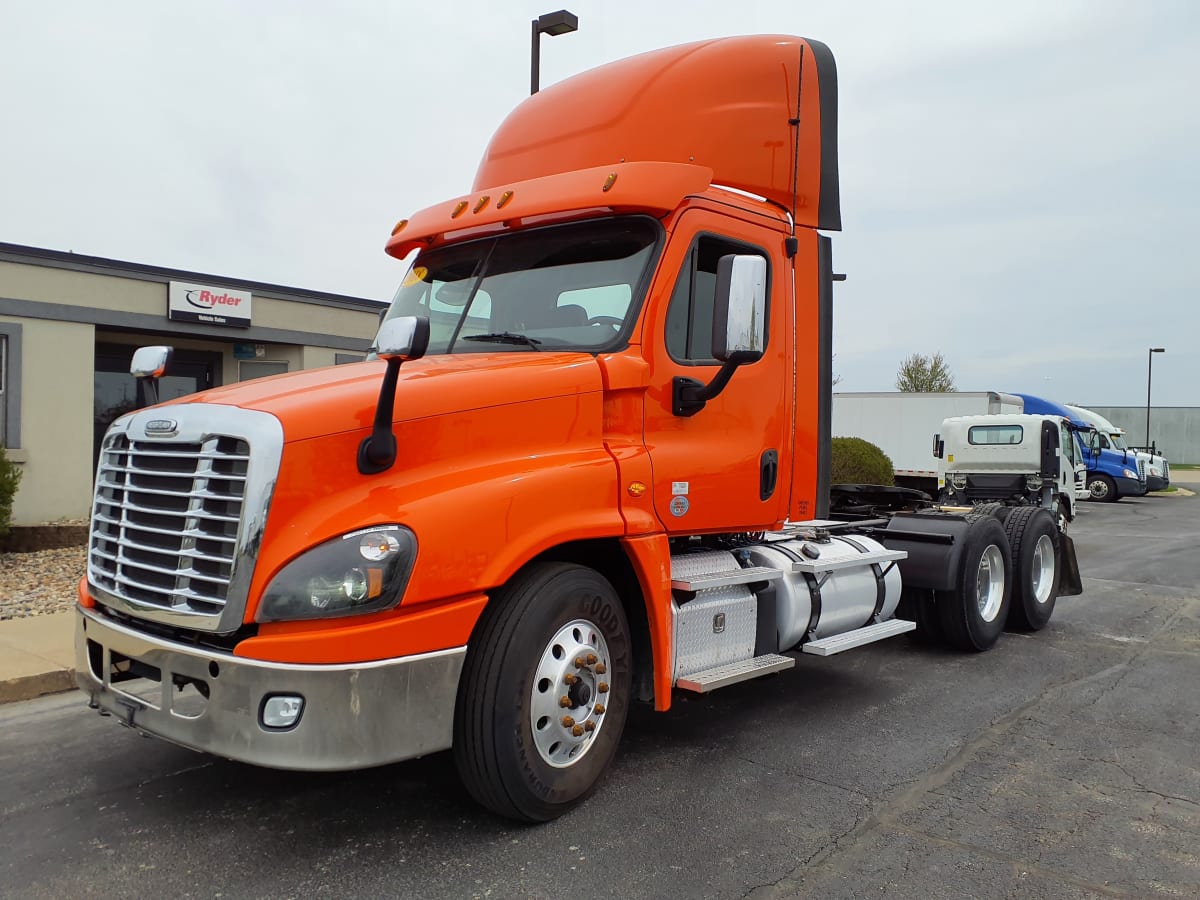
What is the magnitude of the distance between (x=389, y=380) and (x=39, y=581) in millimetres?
7879

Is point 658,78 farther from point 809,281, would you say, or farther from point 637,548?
point 637,548

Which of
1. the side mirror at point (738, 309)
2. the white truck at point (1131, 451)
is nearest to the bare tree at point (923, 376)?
the white truck at point (1131, 451)

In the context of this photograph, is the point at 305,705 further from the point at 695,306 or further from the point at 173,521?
the point at 695,306

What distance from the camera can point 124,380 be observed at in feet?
49.5

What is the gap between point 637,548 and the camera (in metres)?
4.18

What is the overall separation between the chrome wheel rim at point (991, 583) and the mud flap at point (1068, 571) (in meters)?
1.20

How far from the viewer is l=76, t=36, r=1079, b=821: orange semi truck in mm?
3289

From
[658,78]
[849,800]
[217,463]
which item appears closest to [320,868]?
[217,463]

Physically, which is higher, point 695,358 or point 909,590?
point 695,358

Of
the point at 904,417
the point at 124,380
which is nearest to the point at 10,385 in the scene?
the point at 124,380

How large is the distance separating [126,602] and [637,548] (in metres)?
2.09

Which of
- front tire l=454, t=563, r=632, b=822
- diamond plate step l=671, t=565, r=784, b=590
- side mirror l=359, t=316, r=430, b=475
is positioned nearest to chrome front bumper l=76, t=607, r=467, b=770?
front tire l=454, t=563, r=632, b=822

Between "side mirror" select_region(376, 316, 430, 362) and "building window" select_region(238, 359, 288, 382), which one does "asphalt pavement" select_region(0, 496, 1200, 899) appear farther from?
"building window" select_region(238, 359, 288, 382)

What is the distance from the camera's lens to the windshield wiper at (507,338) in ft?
14.6
